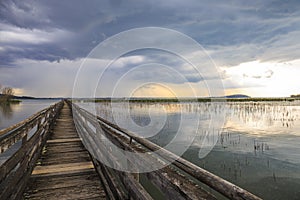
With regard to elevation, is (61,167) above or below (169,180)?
Result: below

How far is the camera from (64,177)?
15.6 ft

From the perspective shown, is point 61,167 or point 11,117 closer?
point 61,167

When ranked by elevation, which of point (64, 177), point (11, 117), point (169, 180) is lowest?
point (11, 117)

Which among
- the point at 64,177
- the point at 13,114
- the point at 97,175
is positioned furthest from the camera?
the point at 13,114

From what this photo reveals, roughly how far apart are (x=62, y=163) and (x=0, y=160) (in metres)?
4.33

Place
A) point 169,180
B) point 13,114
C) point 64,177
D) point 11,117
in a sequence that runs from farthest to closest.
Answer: point 13,114 < point 11,117 < point 64,177 < point 169,180

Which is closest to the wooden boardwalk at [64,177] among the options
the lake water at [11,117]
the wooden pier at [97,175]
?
the wooden pier at [97,175]

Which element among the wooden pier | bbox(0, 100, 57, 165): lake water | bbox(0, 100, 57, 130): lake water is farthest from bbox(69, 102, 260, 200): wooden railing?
bbox(0, 100, 57, 130): lake water

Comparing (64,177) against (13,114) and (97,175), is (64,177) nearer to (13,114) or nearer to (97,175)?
(97,175)

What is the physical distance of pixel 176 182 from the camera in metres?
2.08

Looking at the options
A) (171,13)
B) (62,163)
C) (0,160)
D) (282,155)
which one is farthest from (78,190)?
(171,13)

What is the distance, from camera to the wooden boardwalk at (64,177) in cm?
395

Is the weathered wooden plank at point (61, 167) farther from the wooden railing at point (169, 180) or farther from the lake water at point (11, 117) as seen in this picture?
the lake water at point (11, 117)

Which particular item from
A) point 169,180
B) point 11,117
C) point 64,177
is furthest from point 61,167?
point 11,117
